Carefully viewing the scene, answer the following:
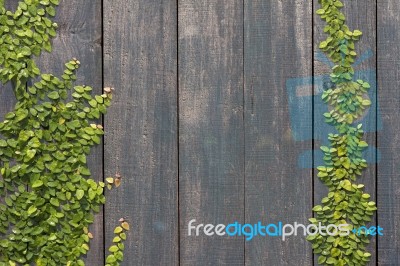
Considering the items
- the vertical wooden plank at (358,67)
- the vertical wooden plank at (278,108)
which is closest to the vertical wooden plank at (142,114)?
the vertical wooden plank at (278,108)

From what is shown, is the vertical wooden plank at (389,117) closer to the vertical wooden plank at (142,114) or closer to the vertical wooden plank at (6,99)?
the vertical wooden plank at (142,114)

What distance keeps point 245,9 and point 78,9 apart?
557 millimetres

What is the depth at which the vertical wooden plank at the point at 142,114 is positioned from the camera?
→ 231 cm

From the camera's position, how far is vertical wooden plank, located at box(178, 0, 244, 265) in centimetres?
231

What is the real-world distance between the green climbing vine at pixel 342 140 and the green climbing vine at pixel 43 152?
2.30ft

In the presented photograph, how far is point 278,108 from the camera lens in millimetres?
2312

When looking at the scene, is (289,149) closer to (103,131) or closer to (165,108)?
(165,108)

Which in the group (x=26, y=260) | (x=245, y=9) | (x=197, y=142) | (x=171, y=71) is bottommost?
(x=26, y=260)

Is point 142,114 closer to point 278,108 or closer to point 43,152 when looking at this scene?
point 43,152

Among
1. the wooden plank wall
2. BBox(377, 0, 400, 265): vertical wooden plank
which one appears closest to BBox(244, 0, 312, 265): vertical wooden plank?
A: the wooden plank wall

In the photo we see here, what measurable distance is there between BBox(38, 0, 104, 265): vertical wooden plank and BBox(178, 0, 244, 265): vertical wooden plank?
281 mm

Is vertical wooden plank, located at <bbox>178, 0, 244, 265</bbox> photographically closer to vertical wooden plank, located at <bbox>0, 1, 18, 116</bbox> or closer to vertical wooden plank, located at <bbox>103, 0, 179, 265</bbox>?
vertical wooden plank, located at <bbox>103, 0, 179, 265</bbox>

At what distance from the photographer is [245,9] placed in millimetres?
2307

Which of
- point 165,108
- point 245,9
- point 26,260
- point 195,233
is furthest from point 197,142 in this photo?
point 26,260
